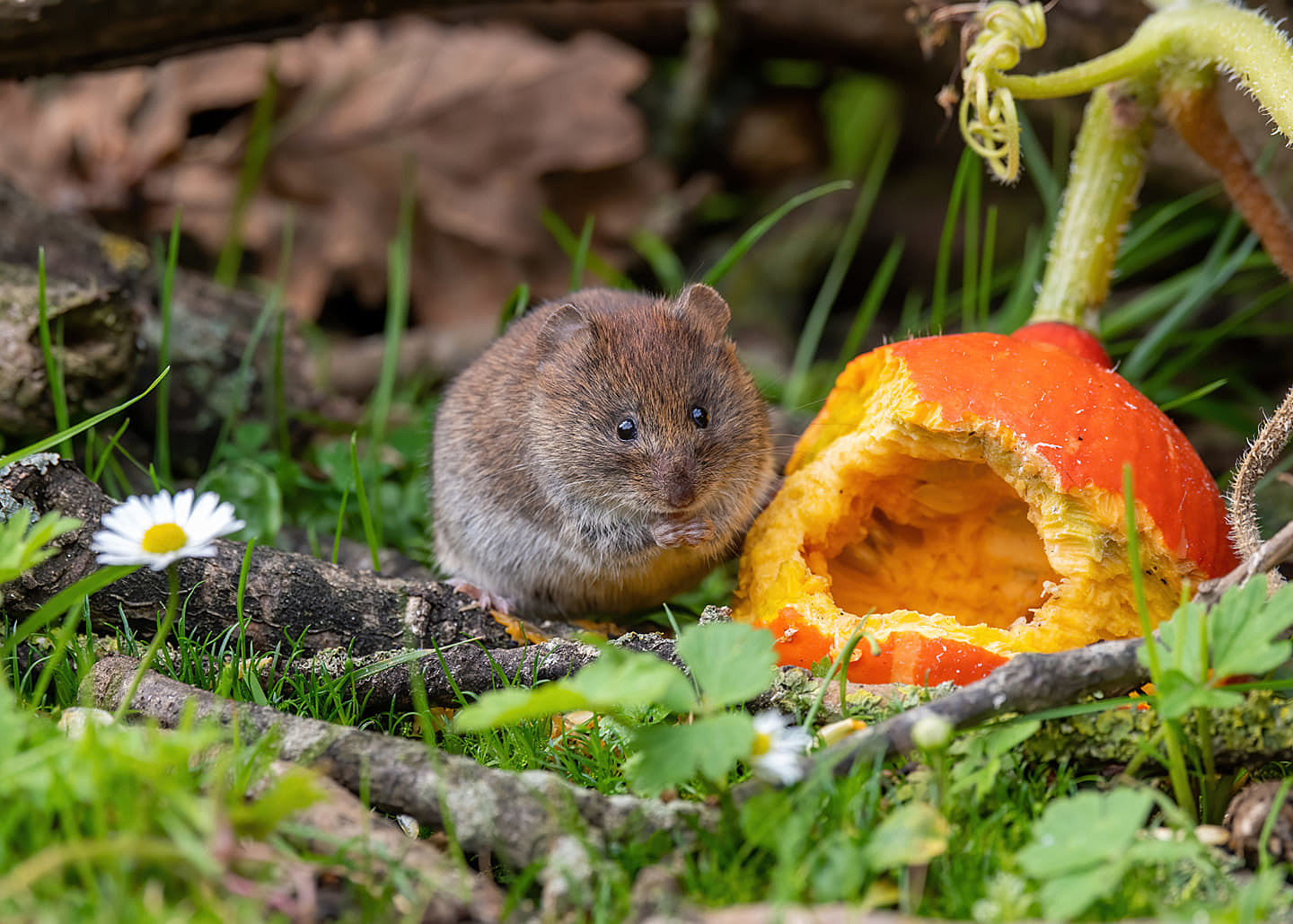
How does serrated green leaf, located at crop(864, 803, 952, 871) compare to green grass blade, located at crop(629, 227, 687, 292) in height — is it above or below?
below

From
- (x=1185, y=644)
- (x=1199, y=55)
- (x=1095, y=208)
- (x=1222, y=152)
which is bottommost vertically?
(x=1185, y=644)

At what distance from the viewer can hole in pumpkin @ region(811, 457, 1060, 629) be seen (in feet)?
13.0

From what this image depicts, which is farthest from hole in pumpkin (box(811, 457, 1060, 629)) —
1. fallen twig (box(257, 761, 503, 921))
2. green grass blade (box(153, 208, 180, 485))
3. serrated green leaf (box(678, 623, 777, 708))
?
green grass blade (box(153, 208, 180, 485))

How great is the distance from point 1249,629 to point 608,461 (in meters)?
2.17

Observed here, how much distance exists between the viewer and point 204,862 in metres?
2.10

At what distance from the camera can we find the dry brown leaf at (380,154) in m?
7.45

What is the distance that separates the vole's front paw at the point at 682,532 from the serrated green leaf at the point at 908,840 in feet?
5.70

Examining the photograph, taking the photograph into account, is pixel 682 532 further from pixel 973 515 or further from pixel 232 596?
pixel 232 596

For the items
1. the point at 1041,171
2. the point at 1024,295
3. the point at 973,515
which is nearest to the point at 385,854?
the point at 973,515

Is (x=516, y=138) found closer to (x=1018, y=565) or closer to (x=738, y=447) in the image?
(x=738, y=447)

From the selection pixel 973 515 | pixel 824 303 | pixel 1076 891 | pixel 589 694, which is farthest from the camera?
pixel 824 303

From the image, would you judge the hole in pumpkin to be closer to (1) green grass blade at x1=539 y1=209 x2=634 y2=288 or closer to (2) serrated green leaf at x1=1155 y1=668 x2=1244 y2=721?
(2) serrated green leaf at x1=1155 y1=668 x2=1244 y2=721

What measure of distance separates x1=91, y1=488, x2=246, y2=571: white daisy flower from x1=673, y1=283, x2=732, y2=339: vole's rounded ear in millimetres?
1858

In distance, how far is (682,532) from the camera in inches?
161
